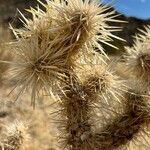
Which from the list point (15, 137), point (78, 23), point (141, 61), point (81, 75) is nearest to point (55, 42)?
point (78, 23)

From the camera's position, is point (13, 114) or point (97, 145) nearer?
point (97, 145)

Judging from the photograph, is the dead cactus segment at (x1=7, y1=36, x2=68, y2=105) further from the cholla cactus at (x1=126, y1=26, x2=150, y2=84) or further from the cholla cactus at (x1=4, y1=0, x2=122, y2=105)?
the cholla cactus at (x1=126, y1=26, x2=150, y2=84)

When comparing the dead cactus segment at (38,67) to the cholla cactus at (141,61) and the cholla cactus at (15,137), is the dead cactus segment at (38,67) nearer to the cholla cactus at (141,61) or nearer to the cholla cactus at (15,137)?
the cholla cactus at (141,61)

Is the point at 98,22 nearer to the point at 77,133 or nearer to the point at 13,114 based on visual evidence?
the point at 77,133

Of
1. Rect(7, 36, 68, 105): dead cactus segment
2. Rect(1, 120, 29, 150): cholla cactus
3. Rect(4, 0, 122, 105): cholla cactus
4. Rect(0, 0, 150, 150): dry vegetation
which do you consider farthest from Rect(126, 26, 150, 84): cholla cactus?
Rect(1, 120, 29, 150): cholla cactus

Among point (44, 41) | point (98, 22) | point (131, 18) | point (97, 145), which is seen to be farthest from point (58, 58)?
point (131, 18)

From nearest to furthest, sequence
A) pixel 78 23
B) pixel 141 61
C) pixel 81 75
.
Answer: pixel 78 23, pixel 81 75, pixel 141 61

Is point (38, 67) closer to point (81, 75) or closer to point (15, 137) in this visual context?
point (81, 75)

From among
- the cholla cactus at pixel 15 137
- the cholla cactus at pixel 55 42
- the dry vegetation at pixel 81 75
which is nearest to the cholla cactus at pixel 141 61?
the dry vegetation at pixel 81 75
